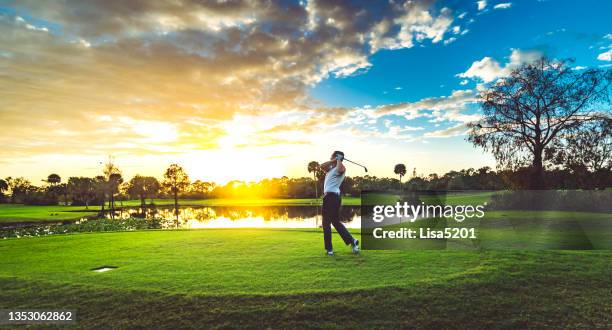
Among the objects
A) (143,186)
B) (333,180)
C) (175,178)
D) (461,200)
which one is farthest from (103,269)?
(143,186)

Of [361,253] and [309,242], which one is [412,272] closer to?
[361,253]

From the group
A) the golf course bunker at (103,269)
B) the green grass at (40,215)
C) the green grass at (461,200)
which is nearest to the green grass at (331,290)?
the golf course bunker at (103,269)

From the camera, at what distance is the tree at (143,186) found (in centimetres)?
8821

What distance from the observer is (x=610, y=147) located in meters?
18.4

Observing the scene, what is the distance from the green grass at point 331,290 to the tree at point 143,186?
294 feet

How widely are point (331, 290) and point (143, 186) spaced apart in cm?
9484

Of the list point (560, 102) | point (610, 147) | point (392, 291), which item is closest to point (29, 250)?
point (392, 291)

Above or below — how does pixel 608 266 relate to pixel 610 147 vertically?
below

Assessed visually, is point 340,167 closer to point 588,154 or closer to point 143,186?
point 588,154

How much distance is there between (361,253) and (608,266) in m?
4.35

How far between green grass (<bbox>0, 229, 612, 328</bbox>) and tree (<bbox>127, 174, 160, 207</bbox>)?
8948 cm

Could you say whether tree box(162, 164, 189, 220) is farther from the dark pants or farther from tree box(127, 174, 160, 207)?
the dark pants

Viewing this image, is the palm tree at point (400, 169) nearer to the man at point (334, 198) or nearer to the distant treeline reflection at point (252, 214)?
the distant treeline reflection at point (252, 214)

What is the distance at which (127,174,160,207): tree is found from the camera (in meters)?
88.2
